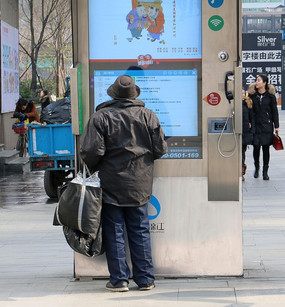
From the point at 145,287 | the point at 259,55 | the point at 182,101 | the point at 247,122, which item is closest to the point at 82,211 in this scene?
the point at 145,287

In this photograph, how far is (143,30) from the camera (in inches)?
244

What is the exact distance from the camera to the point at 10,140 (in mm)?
19484

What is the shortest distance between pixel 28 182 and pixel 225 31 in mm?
9610

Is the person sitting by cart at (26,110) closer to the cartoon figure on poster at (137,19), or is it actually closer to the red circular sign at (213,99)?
the cartoon figure on poster at (137,19)

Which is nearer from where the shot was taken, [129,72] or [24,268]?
[129,72]

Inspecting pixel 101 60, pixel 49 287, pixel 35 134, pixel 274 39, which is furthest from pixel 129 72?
pixel 274 39

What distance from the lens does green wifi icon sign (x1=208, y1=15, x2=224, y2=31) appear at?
6.11m

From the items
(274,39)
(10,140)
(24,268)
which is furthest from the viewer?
(274,39)

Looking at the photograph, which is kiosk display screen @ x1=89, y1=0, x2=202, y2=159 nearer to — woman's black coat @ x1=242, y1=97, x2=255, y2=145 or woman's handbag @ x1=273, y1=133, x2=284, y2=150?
woman's black coat @ x1=242, y1=97, x2=255, y2=145

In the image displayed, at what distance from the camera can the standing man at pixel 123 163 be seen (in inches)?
227

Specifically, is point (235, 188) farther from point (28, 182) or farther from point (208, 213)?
point (28, 182)

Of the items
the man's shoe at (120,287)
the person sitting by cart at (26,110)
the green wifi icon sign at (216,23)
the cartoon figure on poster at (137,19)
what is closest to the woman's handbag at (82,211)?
the man's shoe at (120,287)

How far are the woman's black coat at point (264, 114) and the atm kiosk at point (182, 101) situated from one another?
272 inches

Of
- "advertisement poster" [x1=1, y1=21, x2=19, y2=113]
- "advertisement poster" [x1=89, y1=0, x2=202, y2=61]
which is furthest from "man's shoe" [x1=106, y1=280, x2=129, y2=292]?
"advertisement poster" [x1=1, y1=21, x2=19, y2=113]
